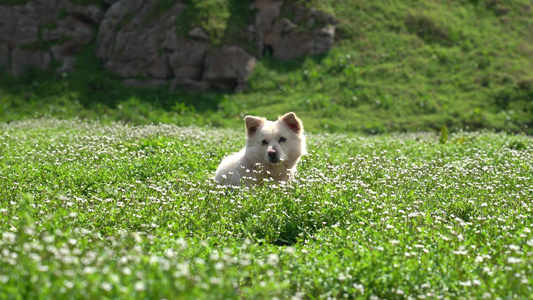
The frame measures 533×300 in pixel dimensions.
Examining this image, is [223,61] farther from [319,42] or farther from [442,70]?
[442,70]

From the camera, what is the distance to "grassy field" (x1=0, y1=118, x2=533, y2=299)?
422 centimetres

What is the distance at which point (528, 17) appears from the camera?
32.7 metres

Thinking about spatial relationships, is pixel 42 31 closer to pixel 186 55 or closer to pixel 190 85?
pixel 186 55

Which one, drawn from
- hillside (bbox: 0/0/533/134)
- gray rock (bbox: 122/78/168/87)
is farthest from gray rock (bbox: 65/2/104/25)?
gray rock (bbox: 122/78/168/87)

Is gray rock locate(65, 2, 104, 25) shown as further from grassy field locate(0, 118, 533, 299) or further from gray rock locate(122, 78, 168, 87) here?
grassy field locate(0, 118, 533, 299)

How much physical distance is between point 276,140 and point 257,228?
9.51ft

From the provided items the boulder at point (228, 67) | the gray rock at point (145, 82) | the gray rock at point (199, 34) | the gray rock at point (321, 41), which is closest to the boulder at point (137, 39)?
the gray rock at point (145, 82)

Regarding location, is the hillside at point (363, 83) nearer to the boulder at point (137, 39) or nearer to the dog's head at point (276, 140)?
the boulder at point (137, 39)

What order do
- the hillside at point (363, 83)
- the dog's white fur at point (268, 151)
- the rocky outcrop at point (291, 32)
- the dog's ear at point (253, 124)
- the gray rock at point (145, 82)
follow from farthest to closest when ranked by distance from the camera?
the rocky outcrop at point (291, 32) → the gray rock at point (145, 82) → the hillside at point (363, 83) → the dog's ear at point (253, 124) → the dog's white fur at point (268, 151)

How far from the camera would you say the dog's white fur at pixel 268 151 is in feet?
31.3

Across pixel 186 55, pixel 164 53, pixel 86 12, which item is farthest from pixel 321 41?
pixel 86 12

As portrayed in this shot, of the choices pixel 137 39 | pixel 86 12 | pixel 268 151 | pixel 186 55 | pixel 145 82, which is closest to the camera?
pixel 268 151

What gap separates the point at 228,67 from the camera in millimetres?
27453

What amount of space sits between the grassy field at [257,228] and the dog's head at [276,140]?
0.58 metres
